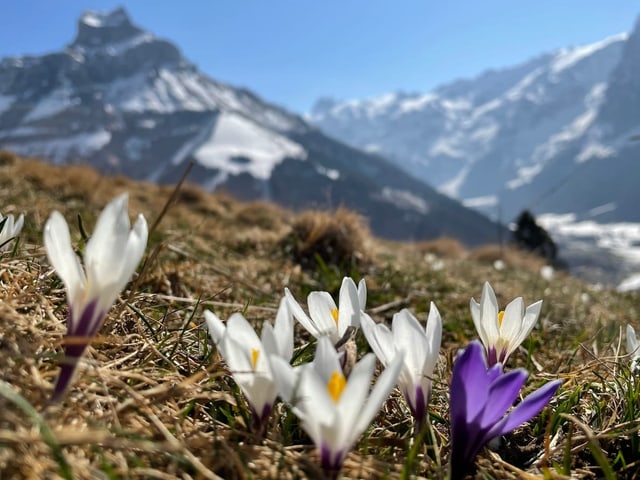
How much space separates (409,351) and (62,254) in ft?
2.14

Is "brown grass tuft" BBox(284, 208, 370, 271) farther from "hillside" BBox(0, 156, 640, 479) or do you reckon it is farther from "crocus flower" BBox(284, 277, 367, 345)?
"crocus flower" BBox(284, 277, 367, 345)

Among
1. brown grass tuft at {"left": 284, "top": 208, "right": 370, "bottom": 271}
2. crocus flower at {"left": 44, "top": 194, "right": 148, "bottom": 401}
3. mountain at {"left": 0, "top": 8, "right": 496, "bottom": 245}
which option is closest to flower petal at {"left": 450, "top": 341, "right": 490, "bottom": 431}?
crocus flower at {"left": 44, "top": 194, "right": 148, "bottom": 401}

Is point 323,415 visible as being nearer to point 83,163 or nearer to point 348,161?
point 83,163

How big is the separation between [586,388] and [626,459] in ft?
0.97

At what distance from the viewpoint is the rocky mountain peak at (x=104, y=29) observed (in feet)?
584

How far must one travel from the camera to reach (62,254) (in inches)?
32.7

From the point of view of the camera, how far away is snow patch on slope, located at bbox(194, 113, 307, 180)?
109 meters

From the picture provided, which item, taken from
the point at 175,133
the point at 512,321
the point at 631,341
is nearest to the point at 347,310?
the point at 512,321

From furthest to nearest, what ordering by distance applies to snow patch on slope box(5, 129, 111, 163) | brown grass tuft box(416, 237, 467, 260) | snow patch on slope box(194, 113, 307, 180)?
snow patch on slope box(194, 113, 307, 180) < snow patch on slope box(5, 129, 111, 163) < brown grass tuft box(416, 237, 467, 260)

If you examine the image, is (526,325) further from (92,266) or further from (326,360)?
(92,266)

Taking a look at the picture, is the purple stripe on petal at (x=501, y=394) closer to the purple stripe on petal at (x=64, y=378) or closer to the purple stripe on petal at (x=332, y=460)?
the purple stripe on petal at (x=332, y=460)

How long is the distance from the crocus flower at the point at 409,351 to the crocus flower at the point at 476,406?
0.28 ft

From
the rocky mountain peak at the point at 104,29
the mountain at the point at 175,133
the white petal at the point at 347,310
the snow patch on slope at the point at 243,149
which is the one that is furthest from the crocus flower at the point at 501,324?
the rocky mountain peak at the point at 104,29

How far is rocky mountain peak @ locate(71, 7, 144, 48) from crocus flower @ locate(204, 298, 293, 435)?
204 m
